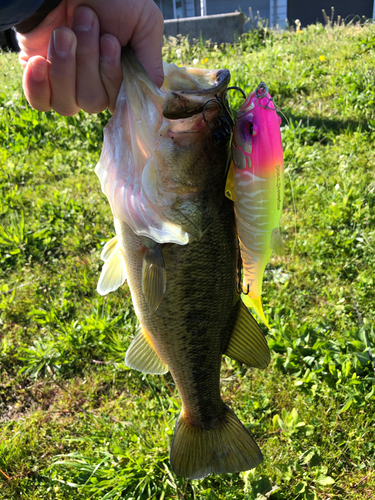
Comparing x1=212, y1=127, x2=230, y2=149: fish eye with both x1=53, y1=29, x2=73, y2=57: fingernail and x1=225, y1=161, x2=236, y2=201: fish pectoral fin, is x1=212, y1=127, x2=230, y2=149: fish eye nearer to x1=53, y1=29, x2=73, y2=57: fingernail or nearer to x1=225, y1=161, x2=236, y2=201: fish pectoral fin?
x1=225, y1=161, x2=236, y2=201: fish pectoral fin

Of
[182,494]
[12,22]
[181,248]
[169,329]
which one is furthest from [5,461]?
[12,22]

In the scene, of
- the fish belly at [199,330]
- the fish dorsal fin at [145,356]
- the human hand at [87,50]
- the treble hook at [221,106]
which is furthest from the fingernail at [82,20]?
the fish dorsal fin at [145,356]

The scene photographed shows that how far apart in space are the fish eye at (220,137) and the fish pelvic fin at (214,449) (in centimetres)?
130

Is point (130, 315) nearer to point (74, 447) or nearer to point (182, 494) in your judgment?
point (74, 447)

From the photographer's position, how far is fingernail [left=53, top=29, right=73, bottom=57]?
4.51 feet

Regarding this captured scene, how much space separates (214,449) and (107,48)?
181 centimetres

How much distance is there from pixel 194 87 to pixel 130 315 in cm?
231

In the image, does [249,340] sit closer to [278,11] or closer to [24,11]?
[24,11]

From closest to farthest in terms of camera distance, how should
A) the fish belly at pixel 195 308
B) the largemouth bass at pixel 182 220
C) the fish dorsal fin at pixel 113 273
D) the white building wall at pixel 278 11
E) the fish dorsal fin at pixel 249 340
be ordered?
the largemouth bass at pixel 182 220 < the fish belly at pixel 195 308 < the fish dorsal fin at pixel 249 340 < the fish dorsal fin at pixel 113 273 < the white building wall at pixel 278 11

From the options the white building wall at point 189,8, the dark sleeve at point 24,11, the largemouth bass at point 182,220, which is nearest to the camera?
the dark sleeve at point 24,11

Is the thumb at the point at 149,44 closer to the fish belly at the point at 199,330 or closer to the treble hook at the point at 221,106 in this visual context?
the treble hook at the point at 221,106

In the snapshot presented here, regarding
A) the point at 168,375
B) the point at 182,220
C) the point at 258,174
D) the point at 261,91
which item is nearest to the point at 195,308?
the point at 182,220

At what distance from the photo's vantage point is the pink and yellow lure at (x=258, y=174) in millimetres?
1355

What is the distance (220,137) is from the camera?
150 centimetres
